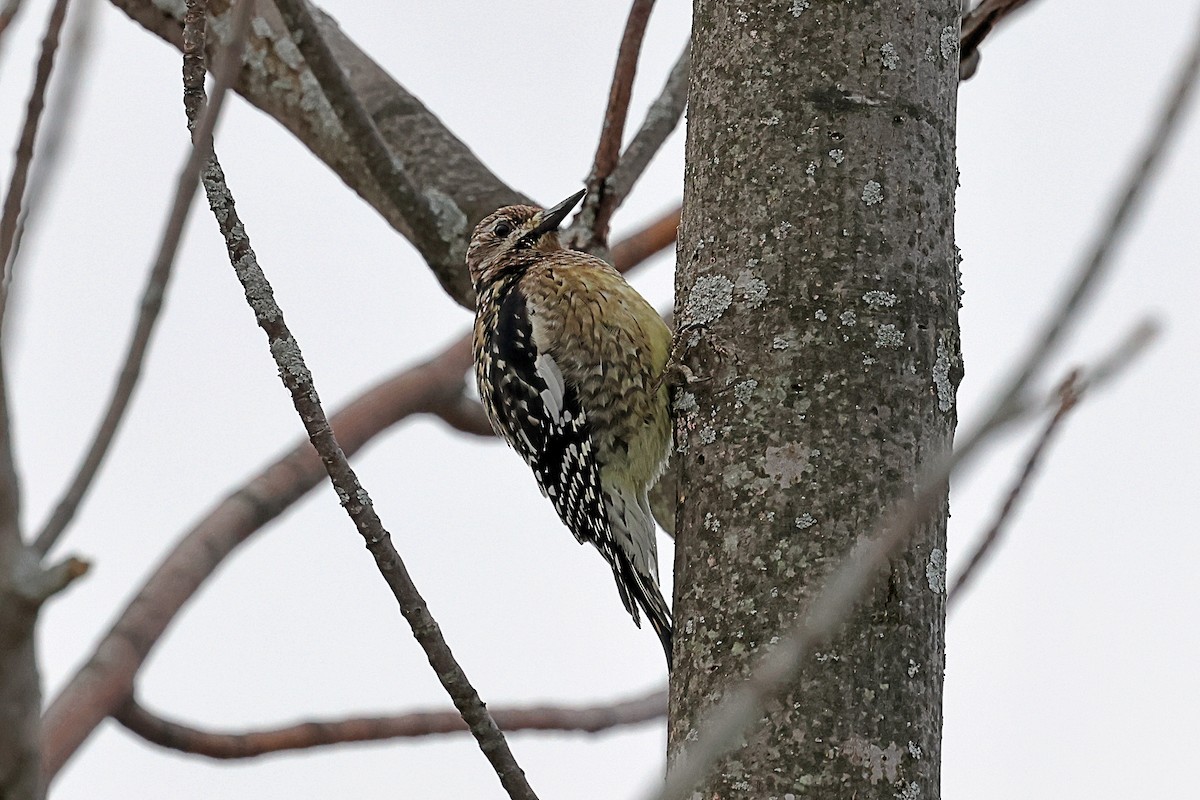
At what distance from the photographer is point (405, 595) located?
1825mm

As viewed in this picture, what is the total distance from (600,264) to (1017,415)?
106 inches

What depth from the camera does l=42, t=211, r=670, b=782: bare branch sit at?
233cm

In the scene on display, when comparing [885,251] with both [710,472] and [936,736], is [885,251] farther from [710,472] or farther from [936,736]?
[936,736]

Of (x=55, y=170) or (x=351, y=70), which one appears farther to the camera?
(x=351, y=70)

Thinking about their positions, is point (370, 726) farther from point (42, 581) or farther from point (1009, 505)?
point (42, 581)

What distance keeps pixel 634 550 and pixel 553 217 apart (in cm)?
99

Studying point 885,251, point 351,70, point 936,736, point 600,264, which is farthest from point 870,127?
point 351,70

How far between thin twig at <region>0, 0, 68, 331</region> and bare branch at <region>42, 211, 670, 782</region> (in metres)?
0.97

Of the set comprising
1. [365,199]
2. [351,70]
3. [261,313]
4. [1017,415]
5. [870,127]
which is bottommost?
[1017,415]

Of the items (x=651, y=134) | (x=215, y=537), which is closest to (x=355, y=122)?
(x=651, y=134)

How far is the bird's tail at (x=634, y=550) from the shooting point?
3.17 metres

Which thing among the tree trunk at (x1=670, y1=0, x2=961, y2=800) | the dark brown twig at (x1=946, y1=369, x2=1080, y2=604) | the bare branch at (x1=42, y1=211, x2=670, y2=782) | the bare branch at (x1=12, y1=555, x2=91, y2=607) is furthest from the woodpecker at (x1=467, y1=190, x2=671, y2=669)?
the bare branch at (x1=12, y1=555, x2=91, y2=607)

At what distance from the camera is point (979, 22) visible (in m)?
2.90

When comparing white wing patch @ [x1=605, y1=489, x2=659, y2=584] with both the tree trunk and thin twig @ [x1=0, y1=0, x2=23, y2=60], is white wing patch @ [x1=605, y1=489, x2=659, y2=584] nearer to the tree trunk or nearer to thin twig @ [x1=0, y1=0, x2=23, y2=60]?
the tree trunk
